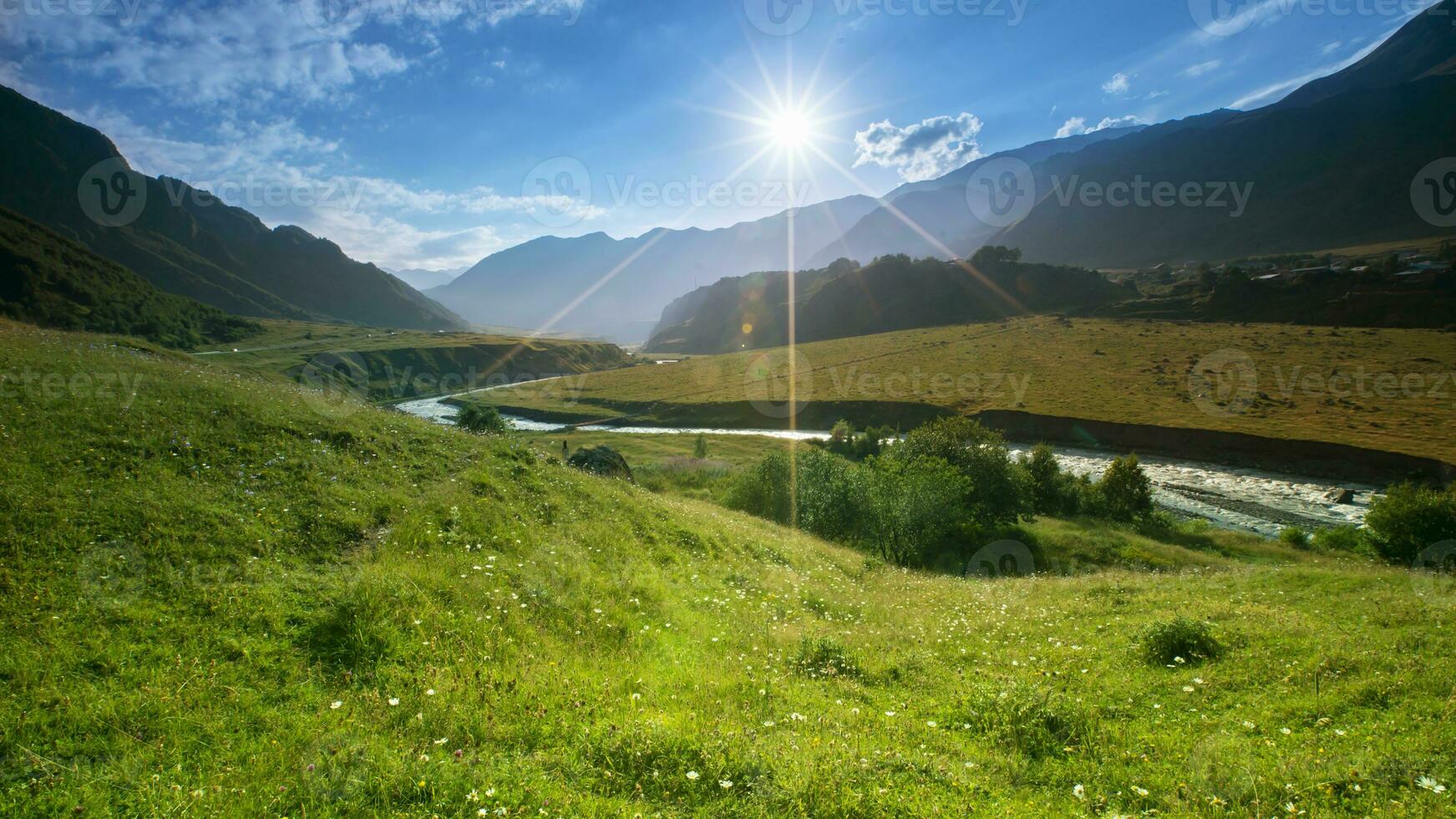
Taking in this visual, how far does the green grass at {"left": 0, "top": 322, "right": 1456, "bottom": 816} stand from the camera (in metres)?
5.36

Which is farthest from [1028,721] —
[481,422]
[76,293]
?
[76,293]

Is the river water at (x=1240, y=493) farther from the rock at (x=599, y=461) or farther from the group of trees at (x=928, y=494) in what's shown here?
the rock at (x=599, y=461)

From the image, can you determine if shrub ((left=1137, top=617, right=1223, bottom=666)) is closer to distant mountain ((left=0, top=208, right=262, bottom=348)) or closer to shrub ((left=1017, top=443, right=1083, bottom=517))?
shrub ((left=1017, top=443, right=1083, bottom=517))

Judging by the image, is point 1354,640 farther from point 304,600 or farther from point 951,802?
point 304,600

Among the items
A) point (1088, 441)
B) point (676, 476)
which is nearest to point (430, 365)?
point (676, 476)

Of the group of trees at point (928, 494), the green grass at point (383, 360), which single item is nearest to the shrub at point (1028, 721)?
the group of trees at point (928, 494)

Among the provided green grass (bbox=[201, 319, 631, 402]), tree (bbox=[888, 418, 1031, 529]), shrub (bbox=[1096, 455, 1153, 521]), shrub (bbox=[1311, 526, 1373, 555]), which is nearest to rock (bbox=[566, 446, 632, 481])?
tree (bbox=[888, 418, 1031, 529])

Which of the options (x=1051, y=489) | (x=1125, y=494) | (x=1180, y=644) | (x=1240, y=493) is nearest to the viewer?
(x=1180, y=644)

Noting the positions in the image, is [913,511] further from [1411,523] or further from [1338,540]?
[1338,540]

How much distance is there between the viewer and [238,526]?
32.6ft

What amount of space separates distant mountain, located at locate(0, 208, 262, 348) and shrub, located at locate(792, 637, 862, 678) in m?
96.3

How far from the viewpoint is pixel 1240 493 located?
6288 centimetres

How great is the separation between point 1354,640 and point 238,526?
19383 mm

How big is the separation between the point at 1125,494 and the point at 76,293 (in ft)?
512
